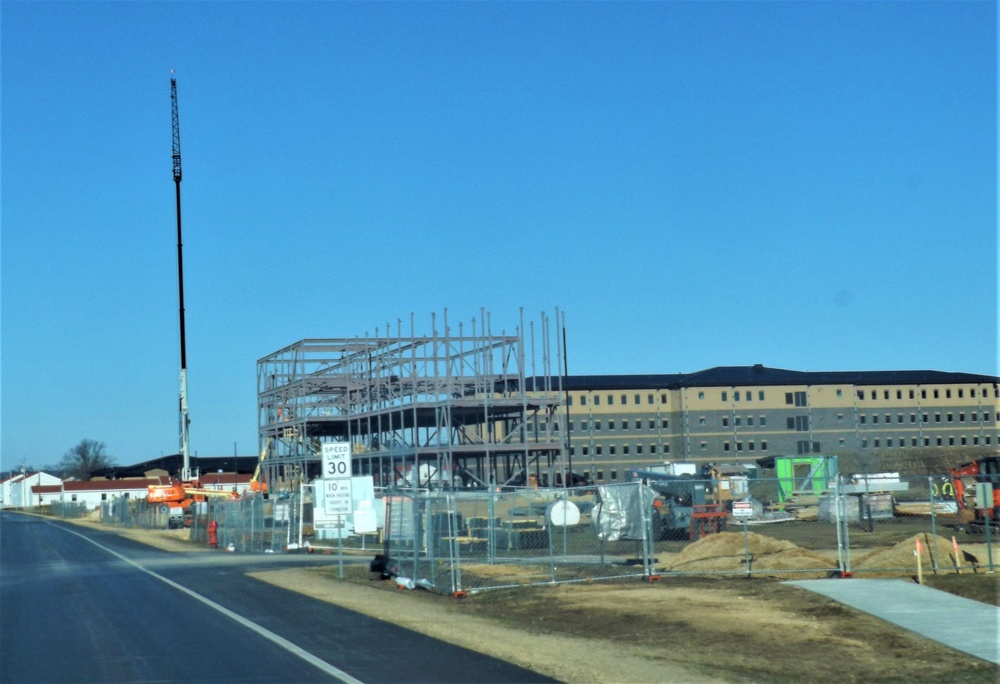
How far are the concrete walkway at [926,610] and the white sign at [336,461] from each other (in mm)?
10228

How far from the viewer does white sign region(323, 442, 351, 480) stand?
24.9 m

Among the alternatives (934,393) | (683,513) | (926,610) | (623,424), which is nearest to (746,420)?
(623,424)

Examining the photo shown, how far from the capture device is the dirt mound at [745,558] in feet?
72.1

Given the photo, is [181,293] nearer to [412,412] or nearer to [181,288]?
[181,288]

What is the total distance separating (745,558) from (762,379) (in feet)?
218

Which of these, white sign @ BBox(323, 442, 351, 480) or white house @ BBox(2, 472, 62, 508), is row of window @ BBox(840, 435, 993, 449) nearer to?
white sign @ BBox(323, 442, 351, 480)

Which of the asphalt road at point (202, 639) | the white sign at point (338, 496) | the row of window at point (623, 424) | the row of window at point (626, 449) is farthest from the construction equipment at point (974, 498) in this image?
the row of window at point (623, 424)

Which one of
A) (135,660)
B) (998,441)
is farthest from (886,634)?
(998,441)

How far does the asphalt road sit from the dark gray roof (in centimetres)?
6304

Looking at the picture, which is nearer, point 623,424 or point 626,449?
point 626,449

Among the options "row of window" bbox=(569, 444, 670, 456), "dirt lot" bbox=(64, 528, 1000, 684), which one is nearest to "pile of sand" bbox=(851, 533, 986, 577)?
"dirt lot" bbox=(64, 528, 1000, 684)

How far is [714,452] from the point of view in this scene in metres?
84.3

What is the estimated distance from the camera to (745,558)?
22.8 meters

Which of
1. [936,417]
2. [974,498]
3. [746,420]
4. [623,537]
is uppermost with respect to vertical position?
[746,420]
